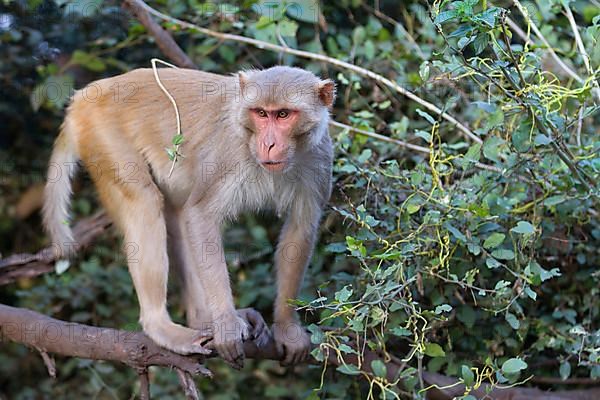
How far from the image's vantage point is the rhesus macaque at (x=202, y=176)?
14.4 ft

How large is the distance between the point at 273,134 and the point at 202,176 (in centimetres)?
66

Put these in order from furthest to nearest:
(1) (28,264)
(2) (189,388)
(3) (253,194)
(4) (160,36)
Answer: (4) (160,36) < (1) (28,264) < (3) (253,194) < (2) (189,388)

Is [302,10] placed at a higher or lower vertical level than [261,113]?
lower

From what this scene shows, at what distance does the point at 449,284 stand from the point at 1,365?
438 centimetres

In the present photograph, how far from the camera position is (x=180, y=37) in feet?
22.7

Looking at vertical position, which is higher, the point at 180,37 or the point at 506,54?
the point at 506,54

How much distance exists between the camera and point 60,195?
17.5ft

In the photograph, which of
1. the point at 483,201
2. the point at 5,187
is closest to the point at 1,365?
the point at 5,187

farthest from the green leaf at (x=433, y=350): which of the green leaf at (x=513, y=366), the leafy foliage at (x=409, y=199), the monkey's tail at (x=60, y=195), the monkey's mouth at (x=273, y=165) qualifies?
the monkey's tail at (x=60, y=195)

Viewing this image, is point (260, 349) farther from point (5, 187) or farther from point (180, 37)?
point (5, 187)

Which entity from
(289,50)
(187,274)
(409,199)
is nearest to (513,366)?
(409,199)

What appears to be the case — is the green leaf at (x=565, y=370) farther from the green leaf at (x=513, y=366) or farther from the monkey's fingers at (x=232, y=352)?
the monkey's fingers at (x=232, y=352)

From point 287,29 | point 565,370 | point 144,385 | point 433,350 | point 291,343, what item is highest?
point 287,29

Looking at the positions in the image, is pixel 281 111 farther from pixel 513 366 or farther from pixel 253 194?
pixel 513 366
